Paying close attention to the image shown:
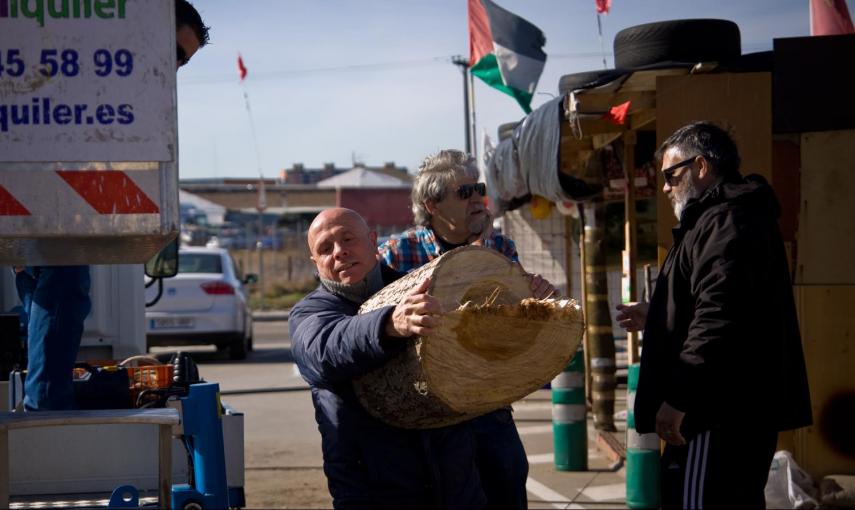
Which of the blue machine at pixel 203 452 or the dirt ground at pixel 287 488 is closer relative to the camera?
the blue machine at pixel 203 452

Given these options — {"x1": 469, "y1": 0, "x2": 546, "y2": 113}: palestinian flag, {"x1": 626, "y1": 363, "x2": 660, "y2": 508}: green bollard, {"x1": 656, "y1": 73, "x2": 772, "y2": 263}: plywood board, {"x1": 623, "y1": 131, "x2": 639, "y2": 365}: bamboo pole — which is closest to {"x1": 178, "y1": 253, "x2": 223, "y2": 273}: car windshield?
{"x1": 469, "y1": 0, "x2": 546, "y2": 113}: palestinian flag

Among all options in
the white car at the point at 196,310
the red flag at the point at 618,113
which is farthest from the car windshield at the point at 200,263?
the red flag at the point at 618,113

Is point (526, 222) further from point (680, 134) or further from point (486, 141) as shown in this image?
point (680, 134)

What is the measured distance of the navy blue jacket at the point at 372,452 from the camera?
3314mm

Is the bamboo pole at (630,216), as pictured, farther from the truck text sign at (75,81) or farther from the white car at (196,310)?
the white car at (196,310)

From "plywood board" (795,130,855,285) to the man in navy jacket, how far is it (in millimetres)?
3616

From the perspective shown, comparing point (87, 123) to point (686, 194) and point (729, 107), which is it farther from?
point (729, 107)

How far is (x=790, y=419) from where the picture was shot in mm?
3658

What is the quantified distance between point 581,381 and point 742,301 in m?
4.33

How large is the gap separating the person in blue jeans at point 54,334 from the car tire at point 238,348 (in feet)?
39.0

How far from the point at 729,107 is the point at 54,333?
3796 mm

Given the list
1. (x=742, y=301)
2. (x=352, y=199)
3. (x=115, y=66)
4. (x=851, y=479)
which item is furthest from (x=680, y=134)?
(x=352, y=199)

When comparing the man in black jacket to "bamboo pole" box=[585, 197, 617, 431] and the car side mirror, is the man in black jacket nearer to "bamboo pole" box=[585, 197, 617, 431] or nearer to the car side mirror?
the car side mirror

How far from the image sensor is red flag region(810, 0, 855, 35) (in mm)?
7777
